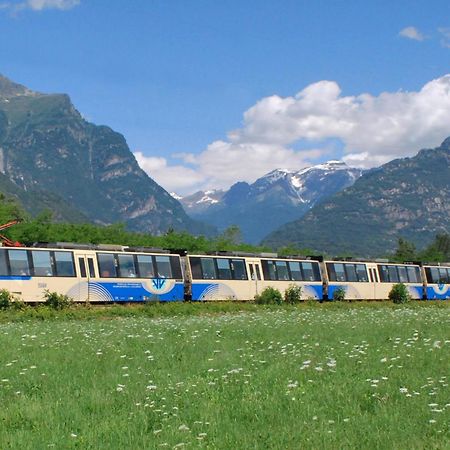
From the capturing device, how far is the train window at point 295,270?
53.9 metres

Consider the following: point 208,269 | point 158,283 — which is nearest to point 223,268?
point 208,269

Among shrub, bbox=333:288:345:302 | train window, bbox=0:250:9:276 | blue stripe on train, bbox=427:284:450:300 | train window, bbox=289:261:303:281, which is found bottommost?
blue stripe on train, bbox=427:284:450:300

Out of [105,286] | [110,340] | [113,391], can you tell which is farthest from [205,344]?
[105,286]

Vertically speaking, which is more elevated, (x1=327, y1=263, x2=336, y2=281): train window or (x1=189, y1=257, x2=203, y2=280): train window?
(x1=189, y1=257, x2=203, y2=280): train window

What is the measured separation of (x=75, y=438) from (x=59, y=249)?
106 ft

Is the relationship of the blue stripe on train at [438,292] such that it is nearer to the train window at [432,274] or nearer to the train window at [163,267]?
the train window at [432,274]

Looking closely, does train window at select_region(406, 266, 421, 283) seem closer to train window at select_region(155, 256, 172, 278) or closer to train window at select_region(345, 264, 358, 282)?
train window at select_region(345, 264, 358, 282)

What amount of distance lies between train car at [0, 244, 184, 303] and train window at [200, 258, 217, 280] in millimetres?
2007

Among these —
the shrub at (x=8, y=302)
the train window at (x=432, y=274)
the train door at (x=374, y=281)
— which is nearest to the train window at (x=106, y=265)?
the shrub at (x=8, y=302)

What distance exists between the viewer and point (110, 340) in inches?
742

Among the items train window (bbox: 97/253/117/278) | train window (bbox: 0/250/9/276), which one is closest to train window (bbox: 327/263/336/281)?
train window (bbox: 97/253/117/278)

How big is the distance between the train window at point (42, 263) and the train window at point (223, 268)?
1396cm

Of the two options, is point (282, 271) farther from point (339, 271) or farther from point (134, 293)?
point (134, 293)

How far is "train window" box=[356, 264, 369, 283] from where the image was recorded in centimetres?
6003
